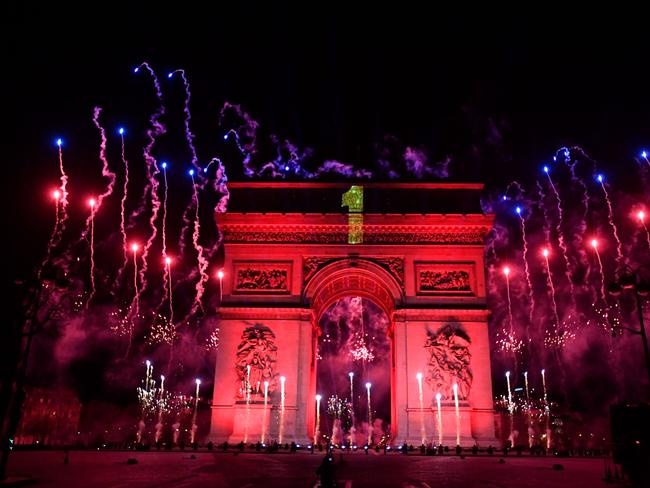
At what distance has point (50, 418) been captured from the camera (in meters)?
43.1

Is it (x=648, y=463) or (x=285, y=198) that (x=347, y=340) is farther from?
(x=648, y=463)

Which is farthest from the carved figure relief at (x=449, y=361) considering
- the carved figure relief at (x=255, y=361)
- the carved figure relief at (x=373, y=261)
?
the carved figure relief at (x=255, y=361)

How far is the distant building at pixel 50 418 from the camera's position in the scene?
135ft

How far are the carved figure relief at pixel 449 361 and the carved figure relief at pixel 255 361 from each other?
6.91 metres

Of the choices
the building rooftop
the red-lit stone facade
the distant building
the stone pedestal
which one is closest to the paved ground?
the stone pedestal

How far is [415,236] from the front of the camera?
27906 millimetres

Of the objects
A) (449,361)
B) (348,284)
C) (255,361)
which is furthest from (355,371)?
(255,361)

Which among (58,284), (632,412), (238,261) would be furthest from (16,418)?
(238,261)

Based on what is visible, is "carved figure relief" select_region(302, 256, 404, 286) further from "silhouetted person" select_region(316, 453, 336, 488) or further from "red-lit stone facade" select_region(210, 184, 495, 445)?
"silhouetted person" select_region(316, 453, 336, 488)

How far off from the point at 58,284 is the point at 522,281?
1155 inches

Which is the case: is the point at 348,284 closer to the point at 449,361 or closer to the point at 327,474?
the point at 449,361

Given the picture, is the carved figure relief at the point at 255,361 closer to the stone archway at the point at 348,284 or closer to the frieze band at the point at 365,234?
the stone archway at the point at 348,284

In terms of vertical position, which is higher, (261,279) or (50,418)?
(261,279)

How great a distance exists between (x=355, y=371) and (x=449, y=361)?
3157cm
